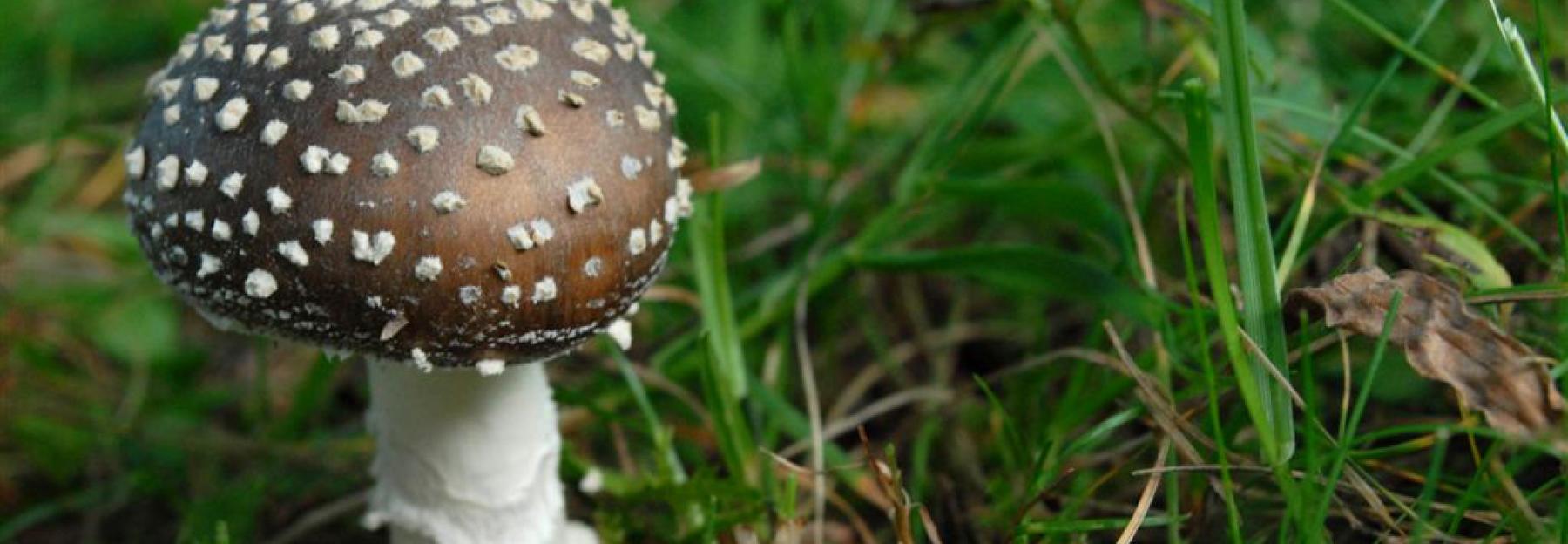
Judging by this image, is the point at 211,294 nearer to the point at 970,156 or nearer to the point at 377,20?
the point at 377,20

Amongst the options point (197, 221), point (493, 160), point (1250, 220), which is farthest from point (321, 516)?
point (1250, 220)

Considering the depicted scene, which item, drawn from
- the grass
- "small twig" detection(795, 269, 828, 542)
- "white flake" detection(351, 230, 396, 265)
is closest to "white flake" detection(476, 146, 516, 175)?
"white flake" detection(351, 230, 396, 265)

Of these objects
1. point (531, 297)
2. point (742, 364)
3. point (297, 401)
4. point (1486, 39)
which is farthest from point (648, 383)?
point (1486, 39)

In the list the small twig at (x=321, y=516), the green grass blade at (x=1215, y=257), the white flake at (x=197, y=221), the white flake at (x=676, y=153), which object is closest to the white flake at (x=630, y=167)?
the white flake at (x=676, y=153)

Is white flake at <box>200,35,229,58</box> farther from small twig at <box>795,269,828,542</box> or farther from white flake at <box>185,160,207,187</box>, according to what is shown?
small twig at <box>795,269,828,542</box>

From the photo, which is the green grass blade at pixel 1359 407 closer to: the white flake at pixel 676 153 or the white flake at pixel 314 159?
the white flake at pixel 676 153

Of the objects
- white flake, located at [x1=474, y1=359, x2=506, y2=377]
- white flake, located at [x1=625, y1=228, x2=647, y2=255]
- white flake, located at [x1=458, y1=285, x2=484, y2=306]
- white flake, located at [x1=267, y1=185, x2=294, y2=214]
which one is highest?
white flake, located at [x1=267, y1=185, x2=294, y2=214]
